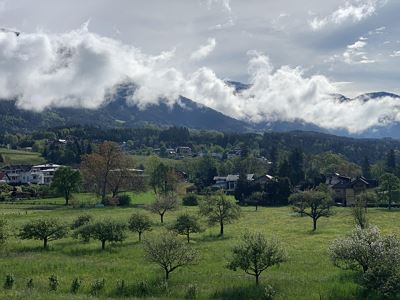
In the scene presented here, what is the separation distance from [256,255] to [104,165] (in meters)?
91.9

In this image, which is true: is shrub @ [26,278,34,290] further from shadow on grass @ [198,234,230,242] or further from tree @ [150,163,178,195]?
tree @ [150,163,178,195]

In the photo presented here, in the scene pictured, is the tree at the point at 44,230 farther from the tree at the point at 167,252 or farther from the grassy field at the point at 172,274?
the tree at the point at 167,252

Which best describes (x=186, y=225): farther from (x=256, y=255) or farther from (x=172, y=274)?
(x=256, y=255)

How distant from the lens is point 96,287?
1412 inches

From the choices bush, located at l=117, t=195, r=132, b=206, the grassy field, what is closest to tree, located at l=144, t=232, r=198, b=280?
the grassy field

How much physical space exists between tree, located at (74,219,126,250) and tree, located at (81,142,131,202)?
69542 mm

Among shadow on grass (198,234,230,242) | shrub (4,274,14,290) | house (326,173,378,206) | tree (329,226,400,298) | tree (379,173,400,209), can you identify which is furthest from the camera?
house (326,173,378,206)

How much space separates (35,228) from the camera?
178 feet

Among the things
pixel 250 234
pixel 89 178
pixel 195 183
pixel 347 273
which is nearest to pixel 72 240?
pixel 250 234

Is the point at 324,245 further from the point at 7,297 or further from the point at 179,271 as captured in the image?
the point at 7,297

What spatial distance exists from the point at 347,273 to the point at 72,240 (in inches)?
1398

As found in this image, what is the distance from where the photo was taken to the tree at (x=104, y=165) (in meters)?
124

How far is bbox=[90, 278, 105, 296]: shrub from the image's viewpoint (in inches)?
1387

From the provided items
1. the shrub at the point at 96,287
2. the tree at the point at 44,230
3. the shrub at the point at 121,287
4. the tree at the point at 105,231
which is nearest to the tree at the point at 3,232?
the tree at the point at 44,230
